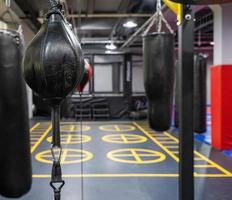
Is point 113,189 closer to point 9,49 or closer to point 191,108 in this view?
point 191,108

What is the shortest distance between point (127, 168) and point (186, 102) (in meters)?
2.74

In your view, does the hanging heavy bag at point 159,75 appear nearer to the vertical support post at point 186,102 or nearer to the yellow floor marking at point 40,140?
the vertical support post at point 186,102

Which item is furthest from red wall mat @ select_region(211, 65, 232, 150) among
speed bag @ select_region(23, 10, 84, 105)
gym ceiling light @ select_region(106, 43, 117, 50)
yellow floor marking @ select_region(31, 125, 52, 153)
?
gym ceiling light @ select_region(106, 43, 117, 50)

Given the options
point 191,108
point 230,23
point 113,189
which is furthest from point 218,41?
point 191,108

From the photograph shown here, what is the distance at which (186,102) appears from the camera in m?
2.52

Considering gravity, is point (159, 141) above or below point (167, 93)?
below

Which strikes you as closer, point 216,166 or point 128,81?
point 216,166

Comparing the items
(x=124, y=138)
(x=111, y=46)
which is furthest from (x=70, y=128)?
(x=111, y=46)

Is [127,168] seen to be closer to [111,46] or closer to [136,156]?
[136,156]

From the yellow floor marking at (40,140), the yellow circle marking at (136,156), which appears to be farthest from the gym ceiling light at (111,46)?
the yellow circle marking at (136,156)

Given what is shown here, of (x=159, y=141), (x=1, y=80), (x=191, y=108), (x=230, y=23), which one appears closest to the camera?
(x=1, y=80)

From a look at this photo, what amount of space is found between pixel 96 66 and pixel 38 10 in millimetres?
6613

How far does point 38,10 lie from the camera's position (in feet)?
24.2

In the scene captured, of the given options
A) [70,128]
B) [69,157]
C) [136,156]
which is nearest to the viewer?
[69,157]
